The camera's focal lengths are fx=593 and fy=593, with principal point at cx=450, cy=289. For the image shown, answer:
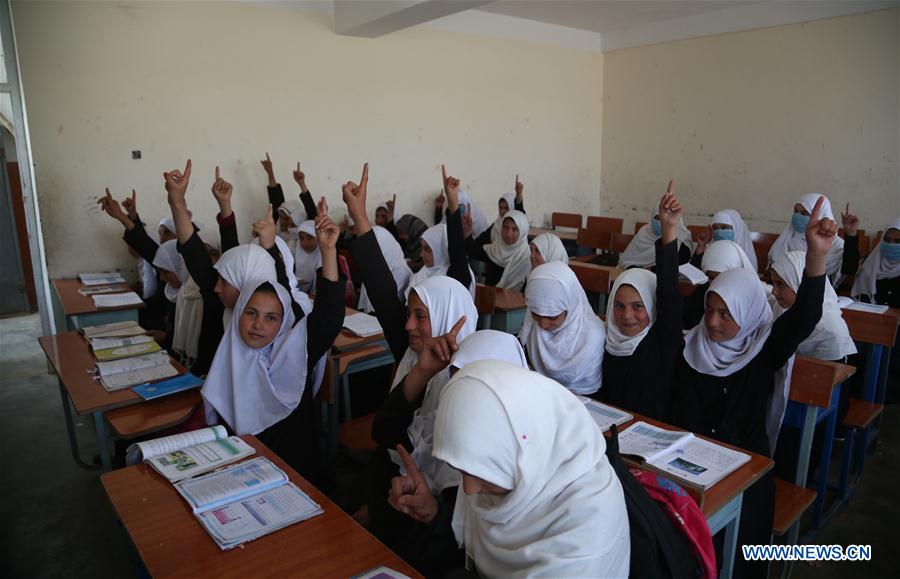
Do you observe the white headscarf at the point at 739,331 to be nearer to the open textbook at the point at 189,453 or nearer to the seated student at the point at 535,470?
the seated student at the point at 535,470

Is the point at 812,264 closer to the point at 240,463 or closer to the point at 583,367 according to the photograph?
the point at 583,367

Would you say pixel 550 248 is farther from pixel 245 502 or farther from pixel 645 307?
pixel 245 502

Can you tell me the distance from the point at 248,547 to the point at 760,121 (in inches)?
267

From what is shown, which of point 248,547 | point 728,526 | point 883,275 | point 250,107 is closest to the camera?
point 248,547

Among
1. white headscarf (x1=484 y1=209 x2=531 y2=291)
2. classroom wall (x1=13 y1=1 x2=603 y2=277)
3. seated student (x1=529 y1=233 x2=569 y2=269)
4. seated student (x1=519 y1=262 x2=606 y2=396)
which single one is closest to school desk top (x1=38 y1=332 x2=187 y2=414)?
seated student (x1=519 y1=262 x2=606 y2=396)

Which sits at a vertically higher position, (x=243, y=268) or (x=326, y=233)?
(x=326, y=233)

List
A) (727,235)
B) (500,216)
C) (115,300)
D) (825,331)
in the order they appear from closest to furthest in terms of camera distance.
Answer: (825,331), (115,300), (727,235), (500,216)

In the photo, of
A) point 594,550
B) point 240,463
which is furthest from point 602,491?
point 240,463

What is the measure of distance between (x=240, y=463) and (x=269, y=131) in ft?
13.9

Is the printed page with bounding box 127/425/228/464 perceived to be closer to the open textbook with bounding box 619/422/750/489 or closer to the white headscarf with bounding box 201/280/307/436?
the white headscarf with bounding box 201/280/307/436

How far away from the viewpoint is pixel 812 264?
2.07m

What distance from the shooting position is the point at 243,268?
2424 mm

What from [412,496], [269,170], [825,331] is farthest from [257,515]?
[269,170]

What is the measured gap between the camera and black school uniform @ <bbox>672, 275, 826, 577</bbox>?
2.07 meters
